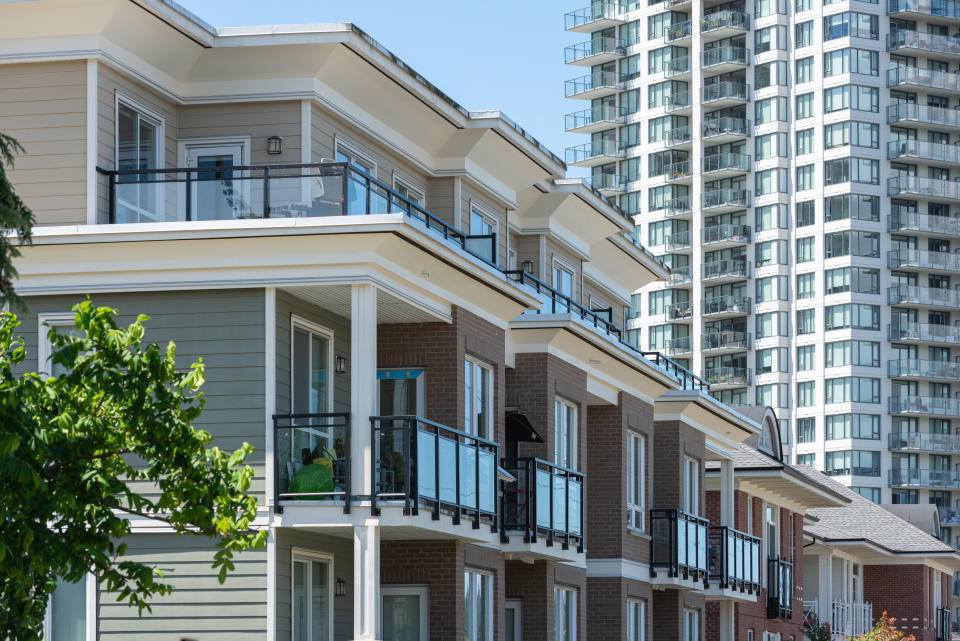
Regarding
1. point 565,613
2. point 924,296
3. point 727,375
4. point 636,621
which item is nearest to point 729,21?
point 924,296

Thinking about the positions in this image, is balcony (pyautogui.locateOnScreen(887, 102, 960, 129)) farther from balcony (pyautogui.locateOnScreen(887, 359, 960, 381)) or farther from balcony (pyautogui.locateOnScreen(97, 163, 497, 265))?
balcony (pyautogui.locateOnScreen(97, 163, 497, 265))

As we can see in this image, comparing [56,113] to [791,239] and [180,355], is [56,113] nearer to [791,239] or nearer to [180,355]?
[180,355]

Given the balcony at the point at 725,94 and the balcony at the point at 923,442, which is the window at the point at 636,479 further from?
the balcony at the point at 725,94

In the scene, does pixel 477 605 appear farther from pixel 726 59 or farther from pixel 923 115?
pixel 726 59

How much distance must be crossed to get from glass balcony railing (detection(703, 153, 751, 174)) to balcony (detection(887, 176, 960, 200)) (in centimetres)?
989

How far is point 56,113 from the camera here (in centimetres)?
2475

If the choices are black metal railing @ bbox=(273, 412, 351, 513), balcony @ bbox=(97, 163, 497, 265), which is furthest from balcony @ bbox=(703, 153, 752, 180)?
black metal railing @ bbox=(273, 412, 351, 513)

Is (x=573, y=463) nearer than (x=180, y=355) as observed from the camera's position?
No

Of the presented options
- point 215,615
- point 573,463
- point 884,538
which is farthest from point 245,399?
point 884,538

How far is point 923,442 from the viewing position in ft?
392

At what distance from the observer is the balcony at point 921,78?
4769 inches

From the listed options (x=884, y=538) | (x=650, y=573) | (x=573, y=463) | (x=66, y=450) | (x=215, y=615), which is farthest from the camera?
(x=884, y=538)

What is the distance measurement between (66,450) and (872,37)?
362 ft

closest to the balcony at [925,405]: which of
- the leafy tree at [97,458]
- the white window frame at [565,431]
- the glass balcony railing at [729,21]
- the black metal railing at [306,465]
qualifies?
the glass balcony railing at [729,21]
